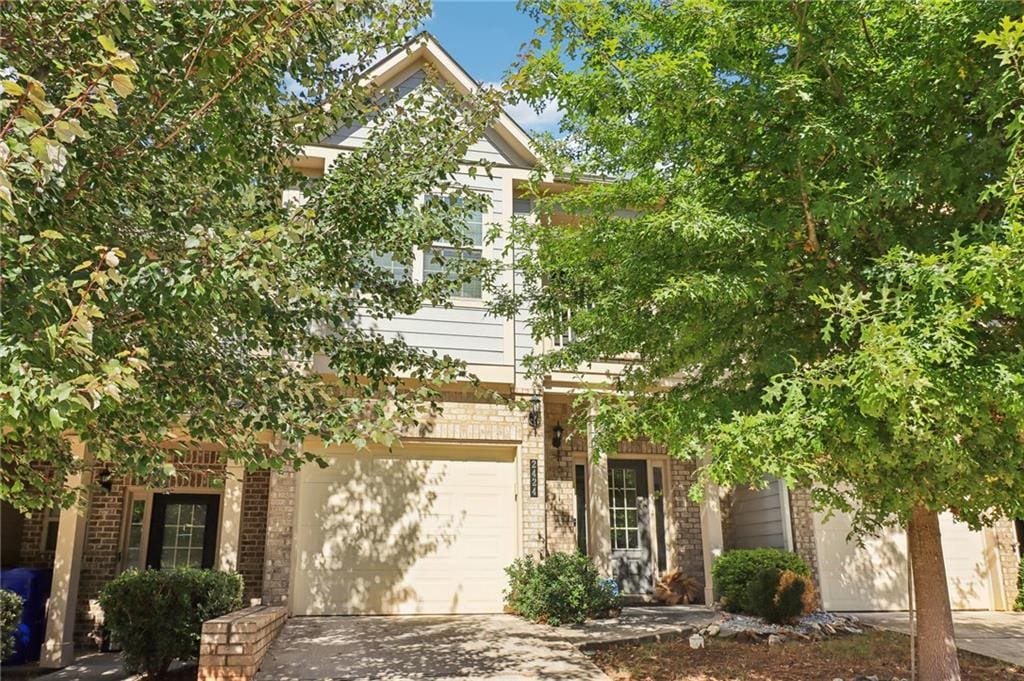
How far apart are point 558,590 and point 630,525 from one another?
11.6 ft

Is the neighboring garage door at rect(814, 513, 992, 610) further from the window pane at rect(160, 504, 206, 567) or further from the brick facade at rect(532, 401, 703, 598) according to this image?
the window pane at rect(160, 504, 206, 567)

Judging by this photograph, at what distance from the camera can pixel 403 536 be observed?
10.4 metres

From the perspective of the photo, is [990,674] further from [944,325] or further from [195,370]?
[195,370]

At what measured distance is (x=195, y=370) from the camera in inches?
207

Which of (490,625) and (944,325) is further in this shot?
(490,625)

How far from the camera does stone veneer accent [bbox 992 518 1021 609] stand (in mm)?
11719

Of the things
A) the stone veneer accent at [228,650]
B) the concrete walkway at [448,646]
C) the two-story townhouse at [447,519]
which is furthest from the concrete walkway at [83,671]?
the stone veneer accent at [228,650]

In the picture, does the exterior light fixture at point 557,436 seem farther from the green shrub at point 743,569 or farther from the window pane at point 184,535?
the window pane at point 184,535

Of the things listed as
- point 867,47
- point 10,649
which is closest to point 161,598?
point 10,649

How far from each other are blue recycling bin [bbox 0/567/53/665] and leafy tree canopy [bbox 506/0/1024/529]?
8.07 m

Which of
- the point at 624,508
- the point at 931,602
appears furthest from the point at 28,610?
the point at 931,602

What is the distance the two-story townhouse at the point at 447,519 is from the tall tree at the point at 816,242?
399 centimetres

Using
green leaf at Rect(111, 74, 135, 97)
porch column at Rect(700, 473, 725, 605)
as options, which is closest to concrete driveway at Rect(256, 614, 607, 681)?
porch column at Rect(700, 473, 725, 605)

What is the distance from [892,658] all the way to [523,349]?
6.32m
